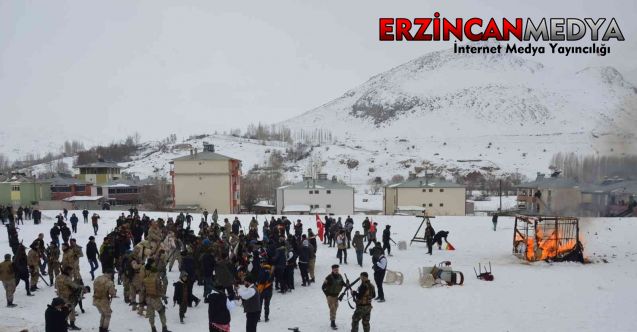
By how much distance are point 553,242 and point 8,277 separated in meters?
21.0

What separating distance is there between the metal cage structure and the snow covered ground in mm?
581

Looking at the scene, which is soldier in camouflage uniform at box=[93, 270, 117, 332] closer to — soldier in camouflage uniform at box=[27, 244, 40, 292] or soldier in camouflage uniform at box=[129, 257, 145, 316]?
soldier in camouflage uniform at box=[129, 257, 145, 316]

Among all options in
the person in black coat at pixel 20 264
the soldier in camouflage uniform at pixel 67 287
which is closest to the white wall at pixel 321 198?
the person in black coat at pixel 20 264

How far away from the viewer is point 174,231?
19969 mm

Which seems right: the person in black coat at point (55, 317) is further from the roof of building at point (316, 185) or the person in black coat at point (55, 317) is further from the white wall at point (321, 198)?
the roof of building at point (316, 185)

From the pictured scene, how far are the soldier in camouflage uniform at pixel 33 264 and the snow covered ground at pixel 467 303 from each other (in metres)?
0.41

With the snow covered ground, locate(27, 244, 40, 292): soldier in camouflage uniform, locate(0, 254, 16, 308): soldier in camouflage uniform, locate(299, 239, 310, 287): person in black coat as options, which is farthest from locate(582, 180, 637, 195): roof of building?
locate(0, 254, 16, 308): soldier in camouflage uniform

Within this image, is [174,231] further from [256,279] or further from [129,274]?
[256,279]

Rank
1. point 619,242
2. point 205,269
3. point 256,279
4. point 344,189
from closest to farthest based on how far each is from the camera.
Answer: point 256,279
point 205,269
point 619,242
point 344,189

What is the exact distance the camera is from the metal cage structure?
21969mm

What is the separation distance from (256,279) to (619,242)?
862 inches

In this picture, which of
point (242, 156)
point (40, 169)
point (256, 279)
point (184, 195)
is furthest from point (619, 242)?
point (40, 169)

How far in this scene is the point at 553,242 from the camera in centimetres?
2238

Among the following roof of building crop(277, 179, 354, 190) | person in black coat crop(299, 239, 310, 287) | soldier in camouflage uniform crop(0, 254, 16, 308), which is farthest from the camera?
roof of building crop(277, 179, 354, 190)
